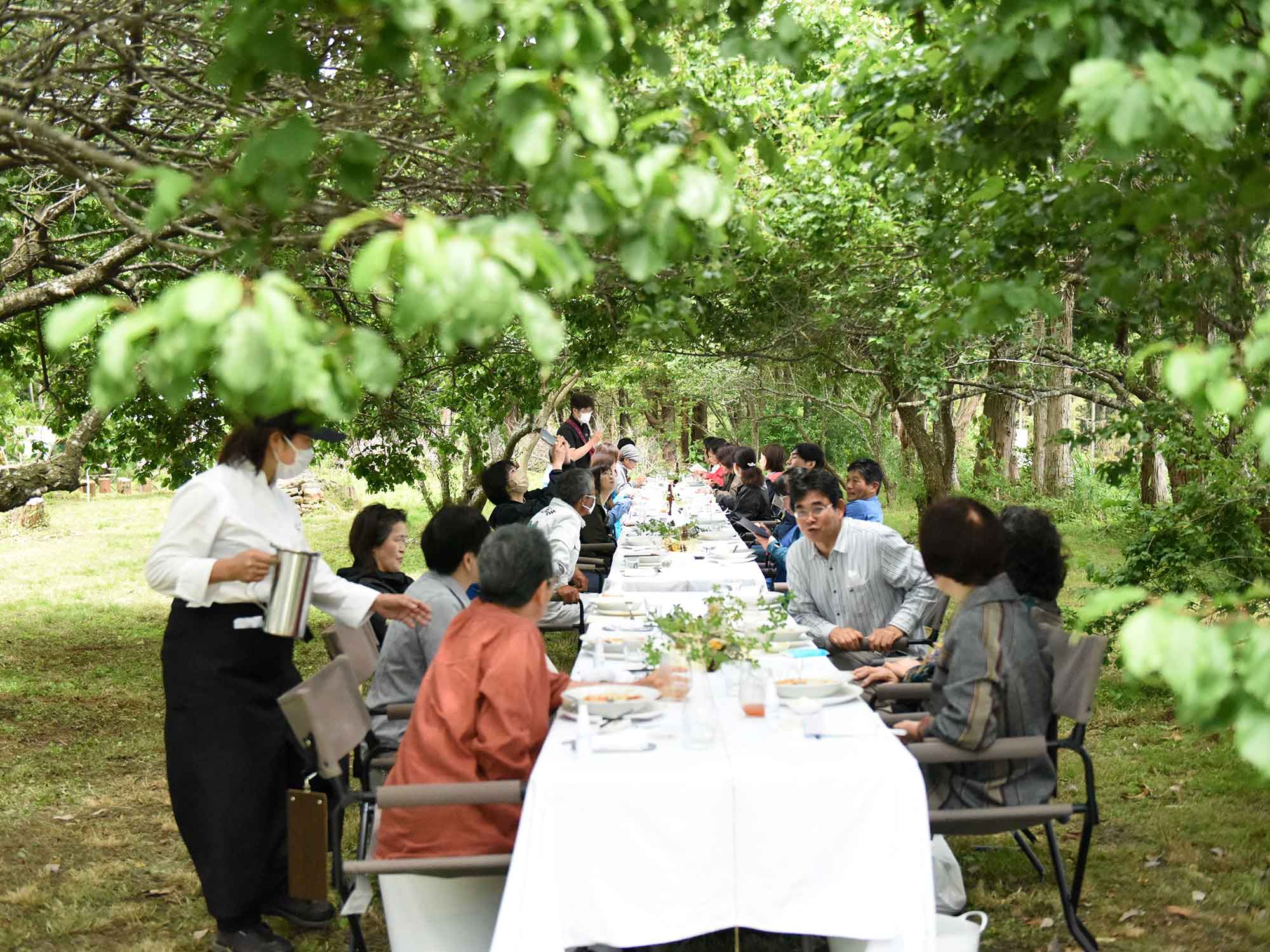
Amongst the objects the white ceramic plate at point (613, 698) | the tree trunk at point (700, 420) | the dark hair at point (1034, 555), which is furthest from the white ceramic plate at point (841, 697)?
the tree trunk at point (700, 420)

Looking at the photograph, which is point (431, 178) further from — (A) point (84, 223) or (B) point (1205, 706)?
(A) point (84, 223)

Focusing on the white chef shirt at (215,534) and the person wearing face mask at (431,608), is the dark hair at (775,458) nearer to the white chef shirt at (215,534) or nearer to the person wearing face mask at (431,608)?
the person wearing face mask at (431,608)

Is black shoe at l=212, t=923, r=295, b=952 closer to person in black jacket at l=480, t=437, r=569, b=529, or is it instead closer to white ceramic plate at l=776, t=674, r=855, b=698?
white ceramic plate at l=776, t=674, r=855, b=698

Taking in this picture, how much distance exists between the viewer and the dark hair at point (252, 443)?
4465 mm

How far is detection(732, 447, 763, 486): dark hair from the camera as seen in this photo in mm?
12047

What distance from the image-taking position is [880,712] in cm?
462

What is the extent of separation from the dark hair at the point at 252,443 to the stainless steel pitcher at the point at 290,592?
1.19 feet

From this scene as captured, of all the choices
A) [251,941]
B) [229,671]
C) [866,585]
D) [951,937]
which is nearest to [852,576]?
[866,585]

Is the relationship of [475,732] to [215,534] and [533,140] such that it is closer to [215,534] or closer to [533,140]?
[215,534]

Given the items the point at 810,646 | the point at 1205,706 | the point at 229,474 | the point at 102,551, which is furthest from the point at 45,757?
the point at 102,551

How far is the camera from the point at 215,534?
4395 mm

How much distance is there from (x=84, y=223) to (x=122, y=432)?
1.84 m

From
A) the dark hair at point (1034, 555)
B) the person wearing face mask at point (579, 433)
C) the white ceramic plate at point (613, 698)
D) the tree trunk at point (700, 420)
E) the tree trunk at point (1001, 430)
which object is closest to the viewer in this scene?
the white ceramic plate at point (613, 698)

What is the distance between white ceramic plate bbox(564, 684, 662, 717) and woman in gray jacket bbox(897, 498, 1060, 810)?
0.91m
